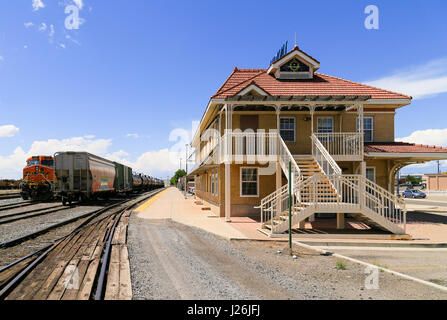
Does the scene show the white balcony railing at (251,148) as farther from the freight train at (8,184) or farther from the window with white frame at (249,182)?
the freight train at (8,184)

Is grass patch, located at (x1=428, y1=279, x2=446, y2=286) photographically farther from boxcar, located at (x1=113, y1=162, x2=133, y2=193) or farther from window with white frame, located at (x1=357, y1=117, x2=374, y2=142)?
boxcar, located at (x1=113, y1=162, x2=133, y2=193)

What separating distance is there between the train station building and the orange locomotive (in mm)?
16177

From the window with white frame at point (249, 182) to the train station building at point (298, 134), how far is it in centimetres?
3

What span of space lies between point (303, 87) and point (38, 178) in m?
22.9

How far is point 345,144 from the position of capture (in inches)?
691

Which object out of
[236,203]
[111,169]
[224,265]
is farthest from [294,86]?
[111,169]

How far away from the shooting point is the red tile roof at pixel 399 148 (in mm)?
17078

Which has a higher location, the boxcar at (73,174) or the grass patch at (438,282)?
the boxcar at (73,174)

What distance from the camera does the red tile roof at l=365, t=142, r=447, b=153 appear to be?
56.0 feet

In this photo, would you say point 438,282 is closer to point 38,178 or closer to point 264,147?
point 264,147

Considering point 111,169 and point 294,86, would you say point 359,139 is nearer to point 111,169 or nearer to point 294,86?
point 294,86

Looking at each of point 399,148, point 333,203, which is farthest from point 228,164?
point 399,148

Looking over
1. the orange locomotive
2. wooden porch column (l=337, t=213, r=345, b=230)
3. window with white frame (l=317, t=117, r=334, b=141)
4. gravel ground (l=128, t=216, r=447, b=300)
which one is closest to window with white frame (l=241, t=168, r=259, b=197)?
window with white frame (l=317, t=117, r=334, b=141)

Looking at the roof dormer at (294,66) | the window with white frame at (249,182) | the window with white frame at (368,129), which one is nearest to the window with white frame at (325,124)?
the window with white frame at (368,129)
